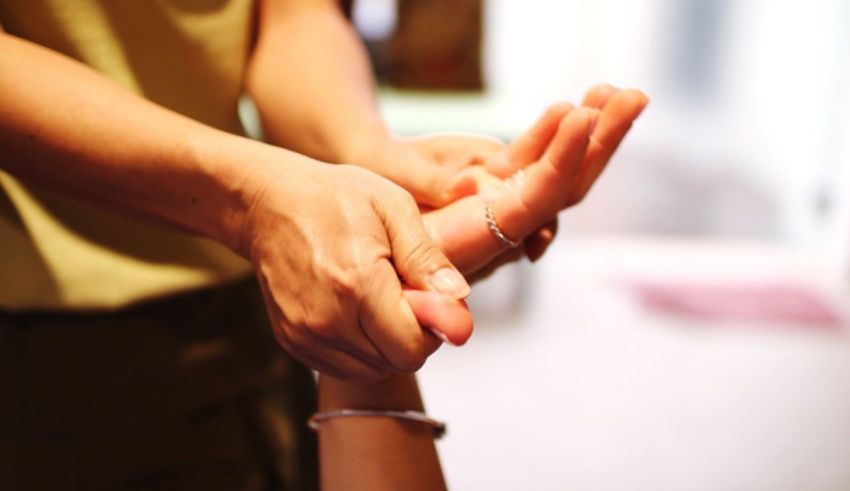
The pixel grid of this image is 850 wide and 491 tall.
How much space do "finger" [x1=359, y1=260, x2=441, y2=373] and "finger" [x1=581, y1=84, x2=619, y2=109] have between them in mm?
263

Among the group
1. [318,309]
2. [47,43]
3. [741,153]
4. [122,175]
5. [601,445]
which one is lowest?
[601,445]

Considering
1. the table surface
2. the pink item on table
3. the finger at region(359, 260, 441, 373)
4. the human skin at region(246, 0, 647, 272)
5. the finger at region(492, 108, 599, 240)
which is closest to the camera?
the finger at region(359, 260, 441, 373)

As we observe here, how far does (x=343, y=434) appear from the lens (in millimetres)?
661

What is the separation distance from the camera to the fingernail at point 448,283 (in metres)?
0.49

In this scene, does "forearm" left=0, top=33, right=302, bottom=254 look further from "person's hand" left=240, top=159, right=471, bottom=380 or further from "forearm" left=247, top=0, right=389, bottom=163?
"forearm" left=247, top=0, right=389, bottom=163

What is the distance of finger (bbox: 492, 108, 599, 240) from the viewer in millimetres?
583

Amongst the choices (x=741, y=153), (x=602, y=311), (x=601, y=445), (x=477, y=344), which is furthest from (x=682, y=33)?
(x=601, y=445)

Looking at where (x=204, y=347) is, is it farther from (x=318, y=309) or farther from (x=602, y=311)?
(x=602, y=311)

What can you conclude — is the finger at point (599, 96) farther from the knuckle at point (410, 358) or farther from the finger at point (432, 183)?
the knuckle at point (410, 358)

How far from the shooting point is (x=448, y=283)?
1.63 feet

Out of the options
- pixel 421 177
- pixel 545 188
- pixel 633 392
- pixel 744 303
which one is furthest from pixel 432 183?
pixel 744 303

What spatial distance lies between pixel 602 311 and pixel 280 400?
1.78 m

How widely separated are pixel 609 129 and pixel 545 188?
3.2 inches

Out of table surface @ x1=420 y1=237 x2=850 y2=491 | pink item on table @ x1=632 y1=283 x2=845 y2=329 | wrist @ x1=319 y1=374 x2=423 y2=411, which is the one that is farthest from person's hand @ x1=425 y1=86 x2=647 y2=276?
pink item on table @ x1=632 y1=283 x2=845 y2=329
